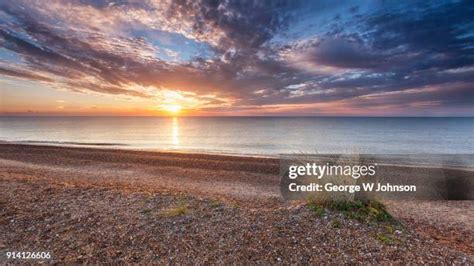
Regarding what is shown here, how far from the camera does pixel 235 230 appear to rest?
624cm

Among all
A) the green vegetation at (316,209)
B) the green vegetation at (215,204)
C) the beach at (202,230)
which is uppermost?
the green vegetation at (316,209)

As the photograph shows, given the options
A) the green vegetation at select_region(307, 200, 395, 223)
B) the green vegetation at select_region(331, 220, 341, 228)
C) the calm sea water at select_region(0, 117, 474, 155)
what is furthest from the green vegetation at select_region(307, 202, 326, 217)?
the calm sea water at select_region(0, 117, 474, 155)

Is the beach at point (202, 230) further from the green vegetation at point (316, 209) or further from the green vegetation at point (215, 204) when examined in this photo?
Answer: the green vegetation at point (316, 209)

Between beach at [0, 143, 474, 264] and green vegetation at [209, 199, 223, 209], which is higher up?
green vegetation at [209, 199, 223, 209]

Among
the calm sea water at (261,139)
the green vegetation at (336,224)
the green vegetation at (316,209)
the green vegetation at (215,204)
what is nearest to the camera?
the green vegetation at (336,224)

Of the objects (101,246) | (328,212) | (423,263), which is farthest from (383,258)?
(101,246)

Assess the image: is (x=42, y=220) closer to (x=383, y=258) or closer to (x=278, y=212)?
(x=278, y=212)

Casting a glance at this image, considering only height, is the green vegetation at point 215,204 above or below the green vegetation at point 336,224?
above

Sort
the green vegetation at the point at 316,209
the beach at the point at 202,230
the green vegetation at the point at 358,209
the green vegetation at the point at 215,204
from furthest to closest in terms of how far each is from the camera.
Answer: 1. the green vegetation at the point at 215,204
2. the green vegetation at the point at 316,209
3. the green vegetation at the point at 358,209
4. the beach at the point at 202,230

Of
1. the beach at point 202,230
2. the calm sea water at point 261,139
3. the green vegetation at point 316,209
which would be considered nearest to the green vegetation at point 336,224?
the beach at point 202,230

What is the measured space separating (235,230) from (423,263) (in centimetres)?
355

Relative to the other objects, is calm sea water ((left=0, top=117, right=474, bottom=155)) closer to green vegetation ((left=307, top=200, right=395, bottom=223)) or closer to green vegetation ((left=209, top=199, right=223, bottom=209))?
green vegetation ((left=307, top=200, right=395, bottom=223))

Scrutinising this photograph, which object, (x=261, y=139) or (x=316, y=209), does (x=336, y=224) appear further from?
(x=261, y=139)

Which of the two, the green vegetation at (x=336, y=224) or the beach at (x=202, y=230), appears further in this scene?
the green vegetation at (x=336, y=224)
